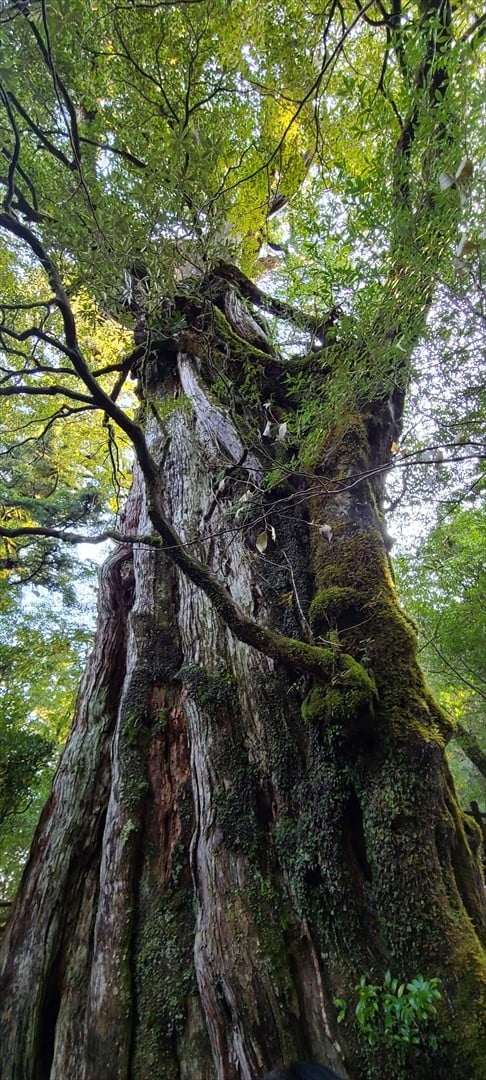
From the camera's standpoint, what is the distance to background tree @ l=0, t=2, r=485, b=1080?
5.30 feet

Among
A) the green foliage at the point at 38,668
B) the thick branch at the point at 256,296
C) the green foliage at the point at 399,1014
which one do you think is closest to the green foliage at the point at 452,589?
the thick branch at the point at 256,296

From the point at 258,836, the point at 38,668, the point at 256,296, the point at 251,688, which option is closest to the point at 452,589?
the point at 256,296

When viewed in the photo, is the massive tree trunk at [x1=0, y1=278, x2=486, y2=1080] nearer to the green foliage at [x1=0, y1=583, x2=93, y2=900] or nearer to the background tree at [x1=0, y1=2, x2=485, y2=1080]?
the background tree at [x1=0, y1=2, x2=485, y2=1080]

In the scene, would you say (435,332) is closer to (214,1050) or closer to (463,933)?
(463,933)

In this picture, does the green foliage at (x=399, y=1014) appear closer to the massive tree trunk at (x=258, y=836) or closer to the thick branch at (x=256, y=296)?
the massive tree trunk at (x=258, y=836)

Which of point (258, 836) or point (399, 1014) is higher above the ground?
point (258, 836)

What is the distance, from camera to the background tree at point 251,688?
1615 mm

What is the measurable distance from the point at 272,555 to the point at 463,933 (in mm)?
1803

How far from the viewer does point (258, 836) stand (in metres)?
1.95

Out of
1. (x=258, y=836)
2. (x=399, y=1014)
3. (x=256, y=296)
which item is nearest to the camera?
(x=399, y=1014)

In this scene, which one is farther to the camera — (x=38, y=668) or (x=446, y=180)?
(x=38, y=668)

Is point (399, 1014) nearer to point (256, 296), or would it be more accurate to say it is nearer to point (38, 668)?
point (256, 296)

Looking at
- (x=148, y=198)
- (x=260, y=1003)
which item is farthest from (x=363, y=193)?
(x=260, y=1003)

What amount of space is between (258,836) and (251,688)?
0.63m
